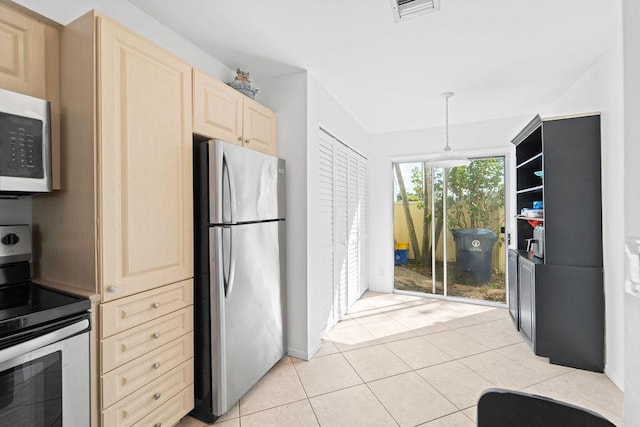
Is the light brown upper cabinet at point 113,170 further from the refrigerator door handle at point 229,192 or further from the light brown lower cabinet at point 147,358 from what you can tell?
the refrigerator door handle at point 229,192

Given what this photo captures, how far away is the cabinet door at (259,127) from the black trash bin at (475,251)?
121 inches

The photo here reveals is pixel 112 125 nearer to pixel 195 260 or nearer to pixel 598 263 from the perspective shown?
pixel 195 260

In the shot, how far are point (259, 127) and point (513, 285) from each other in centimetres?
324

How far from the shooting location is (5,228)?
1.39 meters

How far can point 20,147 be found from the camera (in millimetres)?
1264

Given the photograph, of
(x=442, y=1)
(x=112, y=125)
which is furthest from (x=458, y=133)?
(x=112, y=125)

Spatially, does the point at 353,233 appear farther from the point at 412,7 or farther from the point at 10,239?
the point at 10,239

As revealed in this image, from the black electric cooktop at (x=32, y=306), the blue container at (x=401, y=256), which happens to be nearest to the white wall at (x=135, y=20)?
the black electric cooktop at (x=32, y=306)

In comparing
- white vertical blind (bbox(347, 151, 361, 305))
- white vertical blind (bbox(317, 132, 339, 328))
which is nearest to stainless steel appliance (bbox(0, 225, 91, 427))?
white vertical blind (bbox(317, 132, 339, 328))

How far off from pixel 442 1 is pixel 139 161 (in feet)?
6.37

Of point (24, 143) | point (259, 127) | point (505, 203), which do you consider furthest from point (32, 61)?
point (505, 203)

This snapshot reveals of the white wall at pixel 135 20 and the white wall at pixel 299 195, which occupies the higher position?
the white wall at pixel 135 20

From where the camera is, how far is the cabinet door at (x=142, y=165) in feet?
4.41

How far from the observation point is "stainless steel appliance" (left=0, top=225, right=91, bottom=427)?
3.34ft
